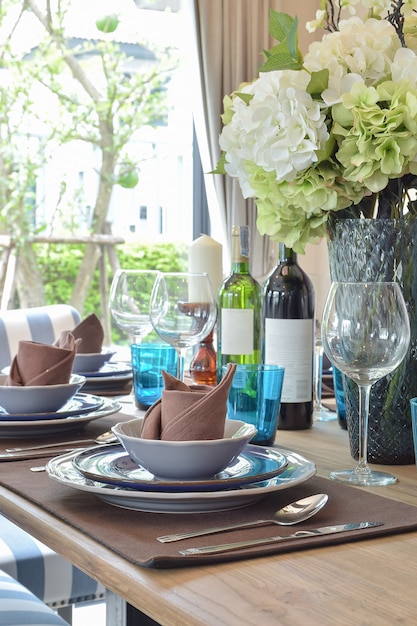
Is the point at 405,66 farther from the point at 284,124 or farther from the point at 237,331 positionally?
the point at 237,331

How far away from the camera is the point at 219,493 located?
845 mm

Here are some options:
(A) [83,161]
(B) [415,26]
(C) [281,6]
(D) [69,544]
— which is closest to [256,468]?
(D) [69,544]

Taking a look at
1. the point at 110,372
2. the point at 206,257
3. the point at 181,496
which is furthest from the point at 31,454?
the point at 206,257

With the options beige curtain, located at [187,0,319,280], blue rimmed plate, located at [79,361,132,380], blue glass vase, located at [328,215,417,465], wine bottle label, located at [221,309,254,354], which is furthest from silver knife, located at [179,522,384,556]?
beige curtain, located at [187,0,319,280]

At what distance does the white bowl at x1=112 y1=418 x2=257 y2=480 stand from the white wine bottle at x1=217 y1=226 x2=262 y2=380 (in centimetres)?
54

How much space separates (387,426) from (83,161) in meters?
4.76

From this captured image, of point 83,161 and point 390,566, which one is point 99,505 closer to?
point 390,566

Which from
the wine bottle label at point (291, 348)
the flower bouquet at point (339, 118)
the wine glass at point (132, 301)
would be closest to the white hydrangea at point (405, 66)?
the flower bouquet at point (339, 118)

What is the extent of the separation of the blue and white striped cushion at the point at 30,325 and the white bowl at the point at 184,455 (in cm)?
142

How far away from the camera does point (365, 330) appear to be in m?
0.98

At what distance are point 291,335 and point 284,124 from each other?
360 millimetres

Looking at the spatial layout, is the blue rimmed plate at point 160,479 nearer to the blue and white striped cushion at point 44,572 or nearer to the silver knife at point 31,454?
the silver knife at point 31,454

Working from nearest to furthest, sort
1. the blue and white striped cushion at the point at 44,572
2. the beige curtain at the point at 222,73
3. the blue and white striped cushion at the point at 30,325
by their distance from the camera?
1. the blue and white striped cushion at the point at 44,572
2. the blue and white striped cushion at the point at 30,325
3. the beige curtain at the point at 222,73

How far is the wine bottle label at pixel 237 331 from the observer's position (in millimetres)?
1470
